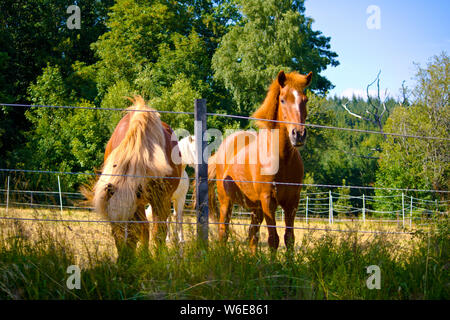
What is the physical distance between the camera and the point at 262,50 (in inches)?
1012

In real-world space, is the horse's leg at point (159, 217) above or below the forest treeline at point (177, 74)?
below

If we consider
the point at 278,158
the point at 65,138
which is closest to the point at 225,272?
the point at 278,158

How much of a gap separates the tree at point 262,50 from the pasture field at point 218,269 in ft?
72.5

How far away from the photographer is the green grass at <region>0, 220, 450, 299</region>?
2.94 meters

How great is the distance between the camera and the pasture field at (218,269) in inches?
116

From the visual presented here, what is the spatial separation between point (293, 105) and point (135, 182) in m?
2.05

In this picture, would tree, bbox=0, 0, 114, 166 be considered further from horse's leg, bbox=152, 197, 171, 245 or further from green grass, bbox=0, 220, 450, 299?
green grass, bbox=0, 220, 450, 299

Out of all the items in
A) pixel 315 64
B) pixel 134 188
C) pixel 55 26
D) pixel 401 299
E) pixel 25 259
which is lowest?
pixel 401 299

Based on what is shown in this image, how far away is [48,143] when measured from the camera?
870 inches

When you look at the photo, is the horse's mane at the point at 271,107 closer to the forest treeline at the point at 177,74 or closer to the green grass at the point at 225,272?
the green grass at the point at 225,272

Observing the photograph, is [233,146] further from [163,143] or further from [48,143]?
[48,143]

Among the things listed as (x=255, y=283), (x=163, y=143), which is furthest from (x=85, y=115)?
(x=255, y=283)

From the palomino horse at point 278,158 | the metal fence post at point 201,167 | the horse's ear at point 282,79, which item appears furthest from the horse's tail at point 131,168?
the horse's ear at point 282,79

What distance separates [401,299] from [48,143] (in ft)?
72.5
